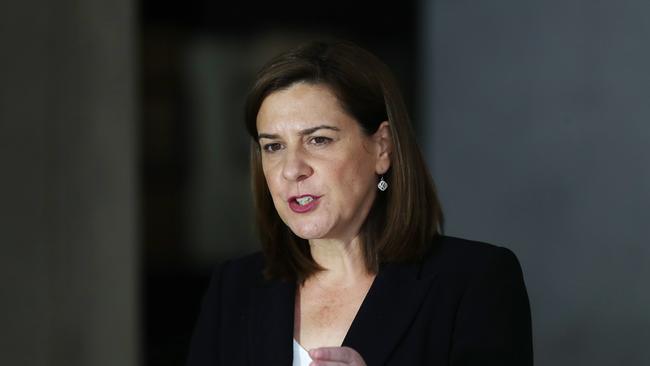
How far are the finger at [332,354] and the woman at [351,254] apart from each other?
23cm

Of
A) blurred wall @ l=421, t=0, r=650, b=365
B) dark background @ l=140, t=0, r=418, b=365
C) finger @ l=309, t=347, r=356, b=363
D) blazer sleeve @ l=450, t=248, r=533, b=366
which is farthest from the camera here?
dark background @ l=140, t=0, r=418, b=365

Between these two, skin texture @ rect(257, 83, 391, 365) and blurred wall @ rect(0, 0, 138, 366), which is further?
blurred wall @ rect(0, 0, 138, 366)

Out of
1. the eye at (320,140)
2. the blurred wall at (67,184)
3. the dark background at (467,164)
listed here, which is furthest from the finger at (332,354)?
the blurred wall at (67,184)

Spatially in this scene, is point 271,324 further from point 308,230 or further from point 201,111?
point 201,111

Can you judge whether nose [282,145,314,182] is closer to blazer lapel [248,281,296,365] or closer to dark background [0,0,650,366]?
blazer lapel [248,281,296,365]

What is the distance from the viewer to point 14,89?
3592 millimetres

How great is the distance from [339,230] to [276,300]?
0.75ft

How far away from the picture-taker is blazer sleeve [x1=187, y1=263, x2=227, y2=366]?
2.15m

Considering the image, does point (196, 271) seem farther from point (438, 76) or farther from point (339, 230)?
point (339, 230)

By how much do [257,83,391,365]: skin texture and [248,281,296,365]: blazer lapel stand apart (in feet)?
0.14

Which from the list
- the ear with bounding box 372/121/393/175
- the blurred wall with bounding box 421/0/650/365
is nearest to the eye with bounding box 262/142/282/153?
the ear with bounding box 372/121/393/175

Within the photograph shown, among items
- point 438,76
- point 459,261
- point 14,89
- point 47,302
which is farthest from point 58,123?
point 459,261

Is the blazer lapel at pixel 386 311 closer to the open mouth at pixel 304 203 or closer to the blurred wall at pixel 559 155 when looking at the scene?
the open mouth at pixel 304 203

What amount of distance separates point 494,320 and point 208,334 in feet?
2.23
